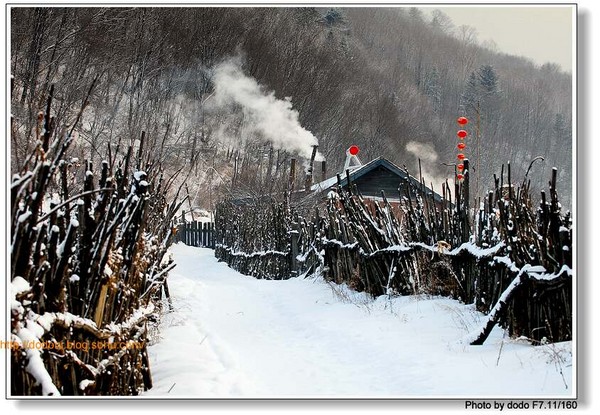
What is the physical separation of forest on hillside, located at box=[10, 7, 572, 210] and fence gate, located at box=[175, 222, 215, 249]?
5.56ft

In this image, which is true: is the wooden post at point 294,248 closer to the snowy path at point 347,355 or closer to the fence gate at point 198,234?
the snowy path at point 347,355

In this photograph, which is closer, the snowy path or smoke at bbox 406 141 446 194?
the snowy path

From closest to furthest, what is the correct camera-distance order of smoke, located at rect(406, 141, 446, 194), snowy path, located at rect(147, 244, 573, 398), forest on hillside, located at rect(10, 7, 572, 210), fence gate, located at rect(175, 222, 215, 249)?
1. snowy path, located at rect(147, 244, 573, 398)
2. forest on hillside, located at rect(10, 7, 572, 210)
3. fence gate, located at rect(175, 222, 215, 249)
4. smoke, located at rect(406, 141, 446, 194)

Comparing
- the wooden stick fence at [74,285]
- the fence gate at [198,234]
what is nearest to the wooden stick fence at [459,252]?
the wooden stick fence at [74,285]

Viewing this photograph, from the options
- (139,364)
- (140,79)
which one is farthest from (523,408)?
(140,79)

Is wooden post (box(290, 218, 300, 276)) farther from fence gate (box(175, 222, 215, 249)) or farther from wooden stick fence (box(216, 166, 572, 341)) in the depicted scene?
fence gate (box(175, 222, 215, 249))

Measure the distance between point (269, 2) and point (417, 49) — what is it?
2920cm

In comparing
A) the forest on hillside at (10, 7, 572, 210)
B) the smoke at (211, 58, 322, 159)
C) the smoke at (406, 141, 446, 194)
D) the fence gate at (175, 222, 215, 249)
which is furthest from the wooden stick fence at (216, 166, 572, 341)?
the smoke at (406, 141, 446, 194)

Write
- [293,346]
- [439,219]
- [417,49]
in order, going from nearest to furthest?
[293,346]
[439,219]
[417,49]

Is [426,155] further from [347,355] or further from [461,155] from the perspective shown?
[347,355]

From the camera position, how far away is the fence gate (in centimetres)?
2328

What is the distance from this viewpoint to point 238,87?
25.7 m

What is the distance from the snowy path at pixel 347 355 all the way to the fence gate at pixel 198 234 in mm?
16766
